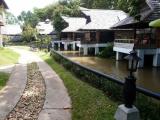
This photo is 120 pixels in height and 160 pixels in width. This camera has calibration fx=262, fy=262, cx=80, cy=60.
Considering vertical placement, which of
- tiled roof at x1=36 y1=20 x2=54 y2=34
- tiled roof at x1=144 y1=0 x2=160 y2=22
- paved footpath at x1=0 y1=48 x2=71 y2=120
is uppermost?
tiled roof at x1=144 y1=0 x2=160 y2=22

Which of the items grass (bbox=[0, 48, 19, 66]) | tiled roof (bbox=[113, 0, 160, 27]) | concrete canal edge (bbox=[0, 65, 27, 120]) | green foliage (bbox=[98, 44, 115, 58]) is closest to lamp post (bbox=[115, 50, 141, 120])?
concrete canal edge (bbox=[0, 65, 27, 120])

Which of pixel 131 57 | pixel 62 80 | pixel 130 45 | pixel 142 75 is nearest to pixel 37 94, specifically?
pixel 62 80

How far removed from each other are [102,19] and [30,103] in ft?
90.9

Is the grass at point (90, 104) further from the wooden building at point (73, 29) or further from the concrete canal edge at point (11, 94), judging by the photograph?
the wooden building at point (73, 29)

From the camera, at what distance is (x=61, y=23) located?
53781 mm

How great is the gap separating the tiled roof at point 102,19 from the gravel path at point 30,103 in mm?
20947

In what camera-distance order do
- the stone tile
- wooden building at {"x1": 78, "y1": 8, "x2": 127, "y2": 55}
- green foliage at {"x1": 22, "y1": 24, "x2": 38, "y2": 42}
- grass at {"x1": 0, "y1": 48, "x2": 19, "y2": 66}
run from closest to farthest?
the stone tile < grass at {"x1": 0, "y1": 48, "x2": 19, "y2": 66} < wooden building at {"x1": 78, "y1": 8, "x2": 127, "y2": 55} < green foliage at {"x1": 22, "y1": 24, "x2": 38, "y2": 42}

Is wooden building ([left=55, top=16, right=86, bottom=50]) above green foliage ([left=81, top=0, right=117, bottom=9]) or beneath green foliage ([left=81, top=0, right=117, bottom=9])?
beneath

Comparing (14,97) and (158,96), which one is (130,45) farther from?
(158,96)

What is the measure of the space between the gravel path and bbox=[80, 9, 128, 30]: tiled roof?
20.9m

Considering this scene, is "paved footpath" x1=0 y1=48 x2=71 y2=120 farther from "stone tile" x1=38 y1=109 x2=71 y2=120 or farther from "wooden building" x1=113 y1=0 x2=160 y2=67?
"wooden building" x1=113 y1=0 x2=160 y2=67

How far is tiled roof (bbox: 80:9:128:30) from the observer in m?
36.6

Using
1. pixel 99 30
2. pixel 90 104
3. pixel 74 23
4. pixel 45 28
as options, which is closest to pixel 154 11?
pixel 90 104

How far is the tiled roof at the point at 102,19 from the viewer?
36.6 m
